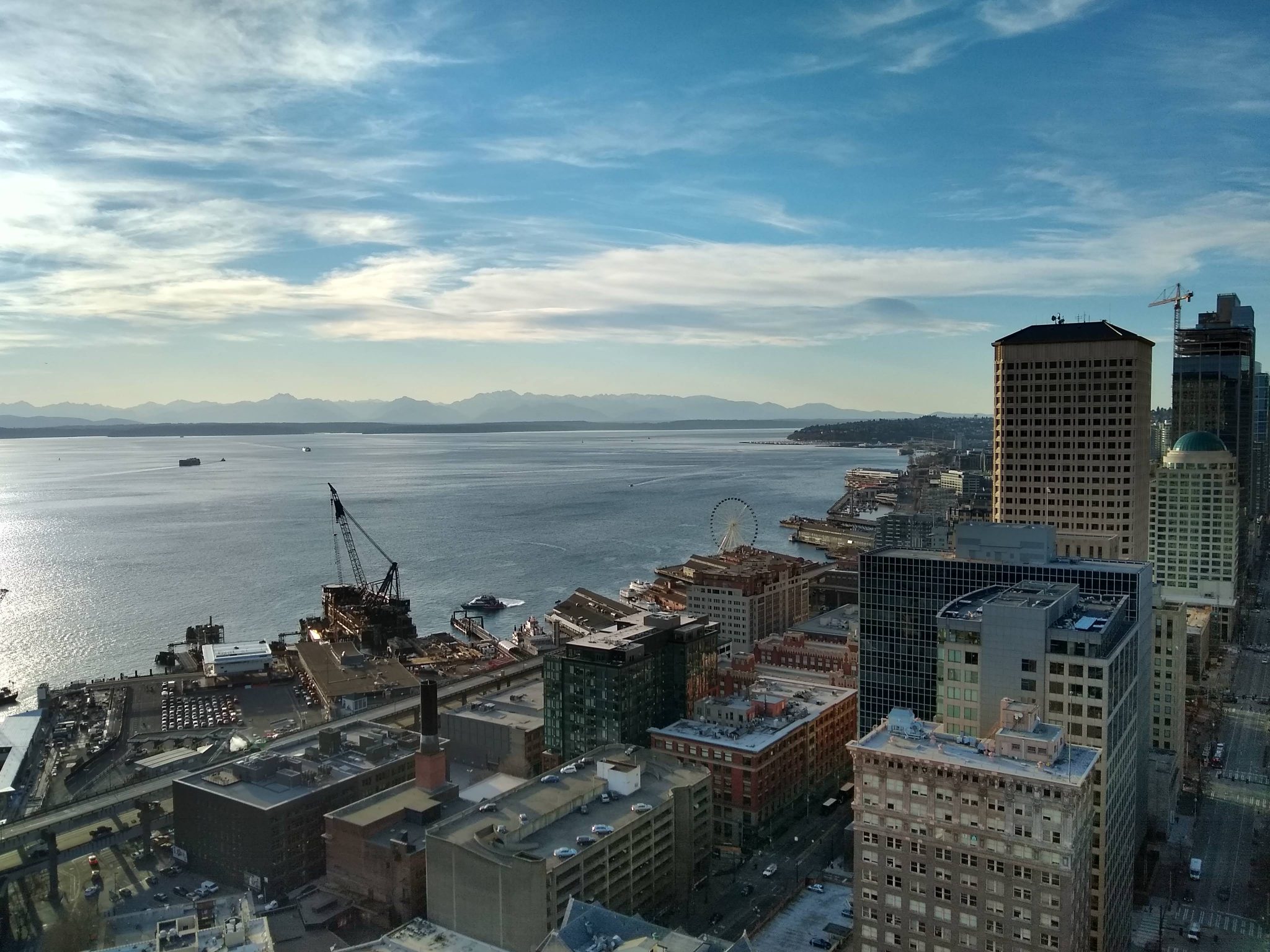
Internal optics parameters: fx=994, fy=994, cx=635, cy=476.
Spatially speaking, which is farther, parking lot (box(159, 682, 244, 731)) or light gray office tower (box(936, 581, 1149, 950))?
parking lot (box(159, 682, 244, 731))

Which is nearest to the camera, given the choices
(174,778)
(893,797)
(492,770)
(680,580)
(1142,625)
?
(893,797)

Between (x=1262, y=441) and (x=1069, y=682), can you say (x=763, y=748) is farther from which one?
(x=1262, y=441)

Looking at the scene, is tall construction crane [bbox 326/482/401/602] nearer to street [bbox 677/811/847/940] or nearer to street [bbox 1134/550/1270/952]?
street [bbox 677/811/847/940]

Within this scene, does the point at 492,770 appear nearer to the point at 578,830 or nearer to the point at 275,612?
the point at 578,830

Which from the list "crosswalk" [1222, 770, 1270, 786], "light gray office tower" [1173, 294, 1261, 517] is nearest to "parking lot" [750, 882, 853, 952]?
"crosswalk" [1222, 770, 1270, 786]

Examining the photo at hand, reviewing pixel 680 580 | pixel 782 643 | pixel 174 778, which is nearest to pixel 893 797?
pixel 174 778

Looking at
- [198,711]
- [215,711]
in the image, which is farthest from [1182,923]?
[198,711]
